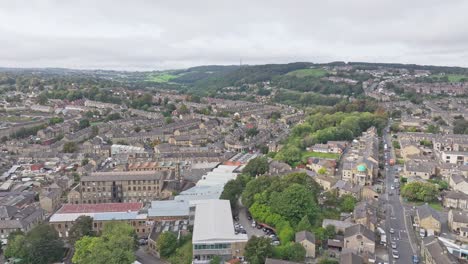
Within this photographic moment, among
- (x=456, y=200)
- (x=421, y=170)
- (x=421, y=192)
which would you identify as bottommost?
(x=456, y=200)

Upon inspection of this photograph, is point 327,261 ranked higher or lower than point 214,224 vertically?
lower

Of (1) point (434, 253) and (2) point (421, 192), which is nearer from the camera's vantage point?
(1) point (434, 253)

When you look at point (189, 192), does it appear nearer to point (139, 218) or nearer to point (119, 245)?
point (139, 218)

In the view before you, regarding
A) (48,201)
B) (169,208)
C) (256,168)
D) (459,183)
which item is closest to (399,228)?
(459,183)

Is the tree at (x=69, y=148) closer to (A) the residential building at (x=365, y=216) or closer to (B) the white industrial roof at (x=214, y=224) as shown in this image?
(B) the white industrial roof at (x=214, y=224)

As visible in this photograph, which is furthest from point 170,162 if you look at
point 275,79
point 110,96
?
point 275,79

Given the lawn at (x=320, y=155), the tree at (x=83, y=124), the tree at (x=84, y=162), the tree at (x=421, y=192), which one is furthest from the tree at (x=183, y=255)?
the tree at (x=83, y=124)

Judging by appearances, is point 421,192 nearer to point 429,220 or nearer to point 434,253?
point 429,220
